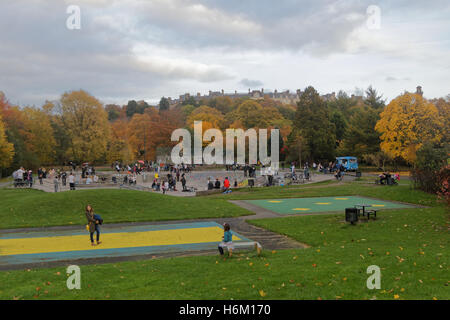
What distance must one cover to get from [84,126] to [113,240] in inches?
2164

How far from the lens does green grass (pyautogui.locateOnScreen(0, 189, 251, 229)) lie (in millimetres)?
21016

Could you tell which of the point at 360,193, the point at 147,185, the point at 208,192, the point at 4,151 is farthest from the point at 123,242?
the point at 4,151

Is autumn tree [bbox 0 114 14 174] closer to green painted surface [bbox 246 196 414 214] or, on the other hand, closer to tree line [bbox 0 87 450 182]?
tree line [bbox 0 87 450 182]

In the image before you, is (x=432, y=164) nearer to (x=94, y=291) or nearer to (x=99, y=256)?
(x=99, y=256)

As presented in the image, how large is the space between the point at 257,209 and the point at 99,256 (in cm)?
1269

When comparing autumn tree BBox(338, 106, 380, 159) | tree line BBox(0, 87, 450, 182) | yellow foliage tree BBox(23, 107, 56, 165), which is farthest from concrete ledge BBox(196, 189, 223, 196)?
yellow foliage tree BBox(23, 107, 56, 165)

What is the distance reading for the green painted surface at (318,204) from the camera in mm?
24281

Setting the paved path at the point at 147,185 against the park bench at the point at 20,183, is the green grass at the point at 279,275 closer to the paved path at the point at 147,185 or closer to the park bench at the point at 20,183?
the paved path at the point at 147,185

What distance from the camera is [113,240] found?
16.9m

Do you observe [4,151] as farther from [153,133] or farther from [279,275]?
[279,275]

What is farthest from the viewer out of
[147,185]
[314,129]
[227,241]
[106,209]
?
[314,129]

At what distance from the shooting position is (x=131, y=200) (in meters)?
24.5

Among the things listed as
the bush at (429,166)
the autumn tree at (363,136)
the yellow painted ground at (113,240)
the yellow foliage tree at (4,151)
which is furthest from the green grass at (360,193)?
the yellow foliage tree at (4,151)

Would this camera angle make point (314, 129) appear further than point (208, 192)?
Yes
